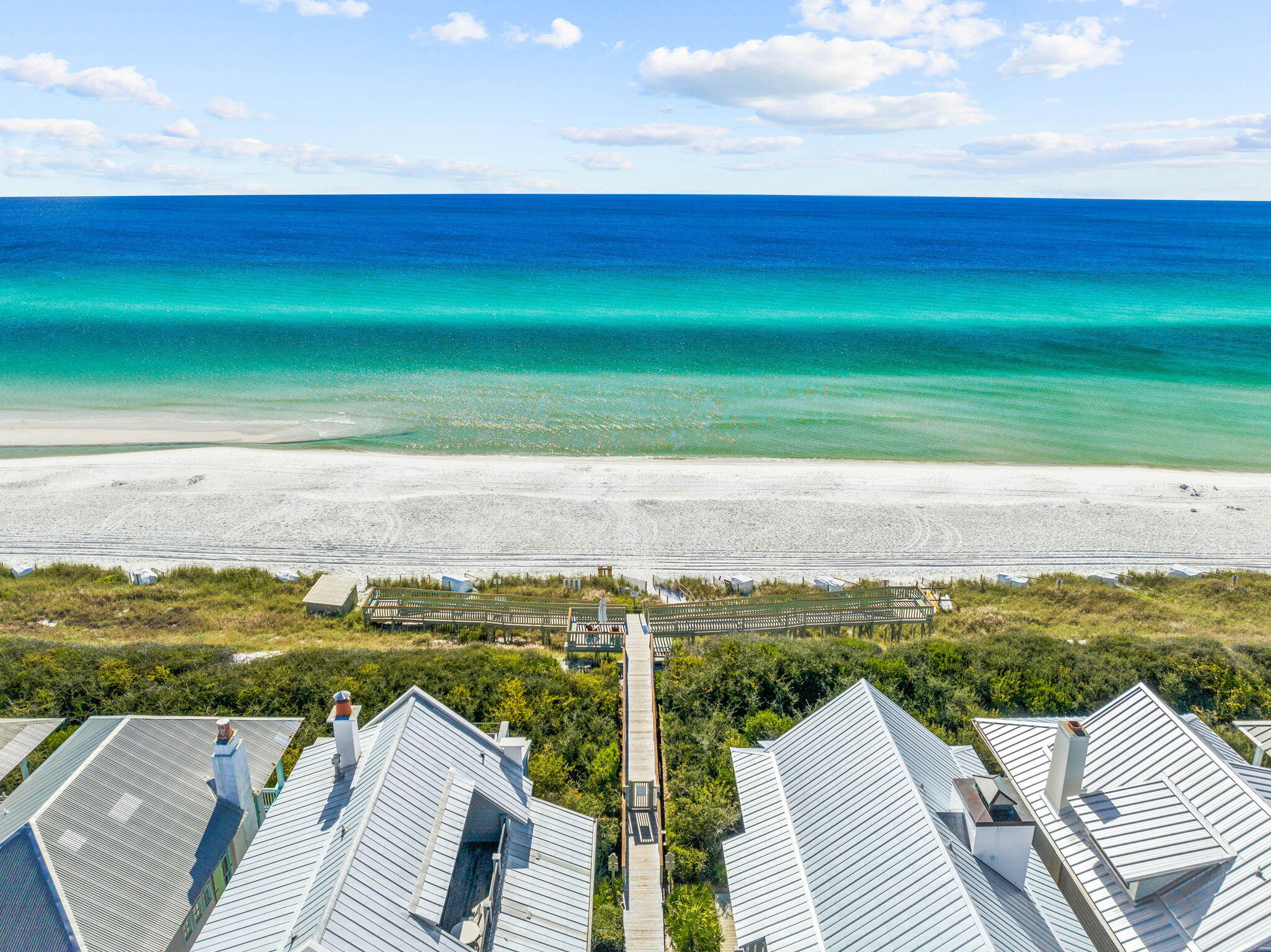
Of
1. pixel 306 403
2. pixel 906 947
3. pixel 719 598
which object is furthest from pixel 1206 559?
pixel 306 403

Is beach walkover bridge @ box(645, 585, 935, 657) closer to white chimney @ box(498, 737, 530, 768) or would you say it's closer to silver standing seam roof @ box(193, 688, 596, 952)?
white chimney @ box(498, 737, 530, 768)

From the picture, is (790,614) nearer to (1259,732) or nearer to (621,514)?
(621,514)

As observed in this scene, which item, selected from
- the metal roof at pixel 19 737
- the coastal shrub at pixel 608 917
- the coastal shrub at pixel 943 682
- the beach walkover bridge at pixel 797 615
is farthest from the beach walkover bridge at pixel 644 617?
the metal roof at pixel 19 737

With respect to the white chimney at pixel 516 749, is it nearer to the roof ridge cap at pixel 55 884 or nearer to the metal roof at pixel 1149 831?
the roof ridge cap at pixel 55 884

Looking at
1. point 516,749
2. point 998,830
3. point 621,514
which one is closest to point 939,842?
point 998,830

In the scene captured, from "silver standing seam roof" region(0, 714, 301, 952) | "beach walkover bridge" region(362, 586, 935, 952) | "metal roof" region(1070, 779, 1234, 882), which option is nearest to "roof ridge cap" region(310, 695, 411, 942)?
"silver standing seam roof" region(0, 714, 301, 952)

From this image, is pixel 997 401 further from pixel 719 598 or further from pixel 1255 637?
pixel 719 598
